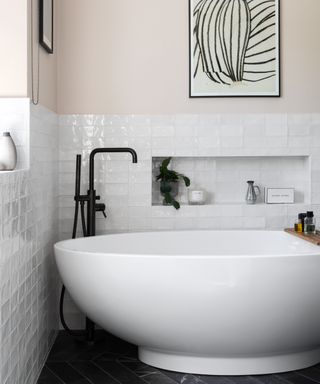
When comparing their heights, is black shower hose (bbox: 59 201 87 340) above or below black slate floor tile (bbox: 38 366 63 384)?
above

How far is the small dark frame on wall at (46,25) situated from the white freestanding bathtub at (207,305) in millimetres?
1138

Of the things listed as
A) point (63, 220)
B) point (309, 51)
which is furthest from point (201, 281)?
point (309, 51)

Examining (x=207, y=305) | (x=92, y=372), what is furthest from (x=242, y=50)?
(x=92, y=372)

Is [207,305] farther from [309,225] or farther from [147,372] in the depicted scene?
[309,225]

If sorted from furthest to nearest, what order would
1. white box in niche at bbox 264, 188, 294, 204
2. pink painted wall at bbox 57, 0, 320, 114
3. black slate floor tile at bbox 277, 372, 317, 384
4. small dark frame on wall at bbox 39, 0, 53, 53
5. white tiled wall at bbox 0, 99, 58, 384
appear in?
white box in niche at bbox 264, 188, 294, 204 → pink painted wall at bbox 57, 0, 320, 114 → small dark frame on wall at bbox 39, 0, 53, 53 → black slate floor tile at bbox 277, 372, 317, 384 → white tiled wall at bbox 0, 99, 58, 384

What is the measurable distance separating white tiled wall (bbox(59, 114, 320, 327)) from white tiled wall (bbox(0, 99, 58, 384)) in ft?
0.52

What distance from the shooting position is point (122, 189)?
4.12m

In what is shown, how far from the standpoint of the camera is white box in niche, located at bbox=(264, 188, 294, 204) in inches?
166

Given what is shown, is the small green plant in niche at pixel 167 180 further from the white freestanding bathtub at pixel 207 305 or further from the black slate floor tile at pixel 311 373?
the black slate floor tile at pixel 311 373

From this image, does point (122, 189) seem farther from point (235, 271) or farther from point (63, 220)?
point (235, 271)

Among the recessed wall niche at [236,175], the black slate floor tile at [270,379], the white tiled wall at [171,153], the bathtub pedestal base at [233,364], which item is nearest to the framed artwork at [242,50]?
the white tiled wall at [171,153]

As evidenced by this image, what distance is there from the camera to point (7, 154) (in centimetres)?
283

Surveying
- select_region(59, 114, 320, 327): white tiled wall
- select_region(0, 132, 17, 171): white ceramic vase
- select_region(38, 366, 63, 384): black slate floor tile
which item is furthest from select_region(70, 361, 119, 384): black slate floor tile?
select_region(0, 132, 17, 171): white ceramic vase

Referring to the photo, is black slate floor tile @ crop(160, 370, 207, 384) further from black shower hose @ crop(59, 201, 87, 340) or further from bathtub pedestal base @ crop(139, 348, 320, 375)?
black shower hose @ crop(59, 201, 87, 340)
